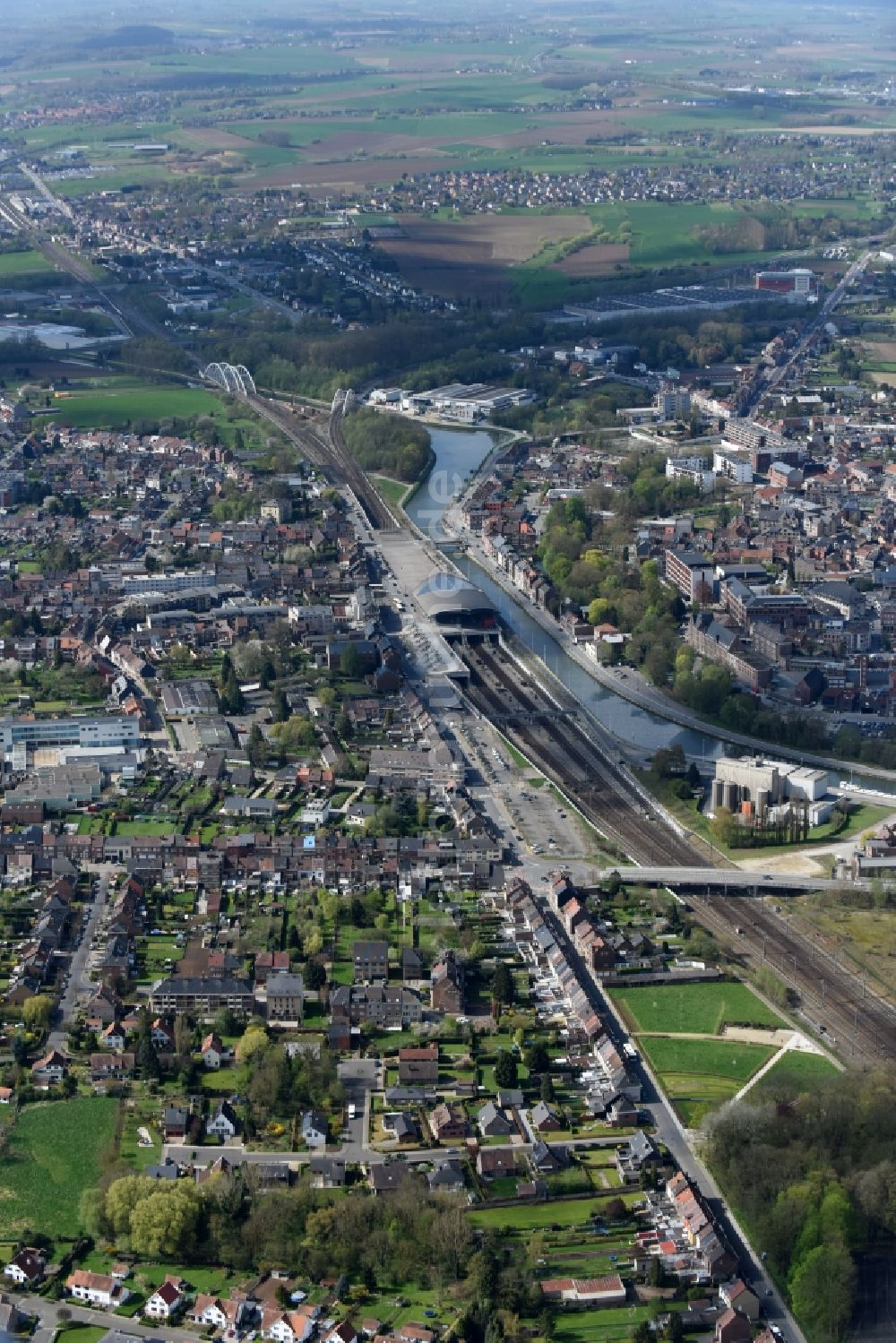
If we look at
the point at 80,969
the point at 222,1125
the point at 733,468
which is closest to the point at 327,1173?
the point at 222,1125

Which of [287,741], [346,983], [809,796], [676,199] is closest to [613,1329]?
[346,983]

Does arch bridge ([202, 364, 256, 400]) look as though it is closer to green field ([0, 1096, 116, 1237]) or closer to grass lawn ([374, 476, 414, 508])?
grass lawn ([374, 476, 414, 508])

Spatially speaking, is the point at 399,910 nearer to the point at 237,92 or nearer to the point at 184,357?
the point at 184,357

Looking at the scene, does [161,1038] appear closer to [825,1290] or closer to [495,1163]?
[495,1163]

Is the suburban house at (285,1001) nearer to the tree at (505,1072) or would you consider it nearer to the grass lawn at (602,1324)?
the tree at (505,1072)

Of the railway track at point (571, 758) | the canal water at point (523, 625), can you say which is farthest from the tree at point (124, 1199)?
the canal water at point (523, 625)

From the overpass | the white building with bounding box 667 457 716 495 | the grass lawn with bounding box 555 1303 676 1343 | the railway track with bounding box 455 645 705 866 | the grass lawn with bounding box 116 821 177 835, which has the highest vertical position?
the grass lawn with bounding box 555 1303 676 1343

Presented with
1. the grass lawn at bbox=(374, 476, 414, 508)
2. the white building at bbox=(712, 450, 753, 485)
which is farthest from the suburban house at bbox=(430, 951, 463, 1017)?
the white building at bbox=(712, 450, 753, 485)
